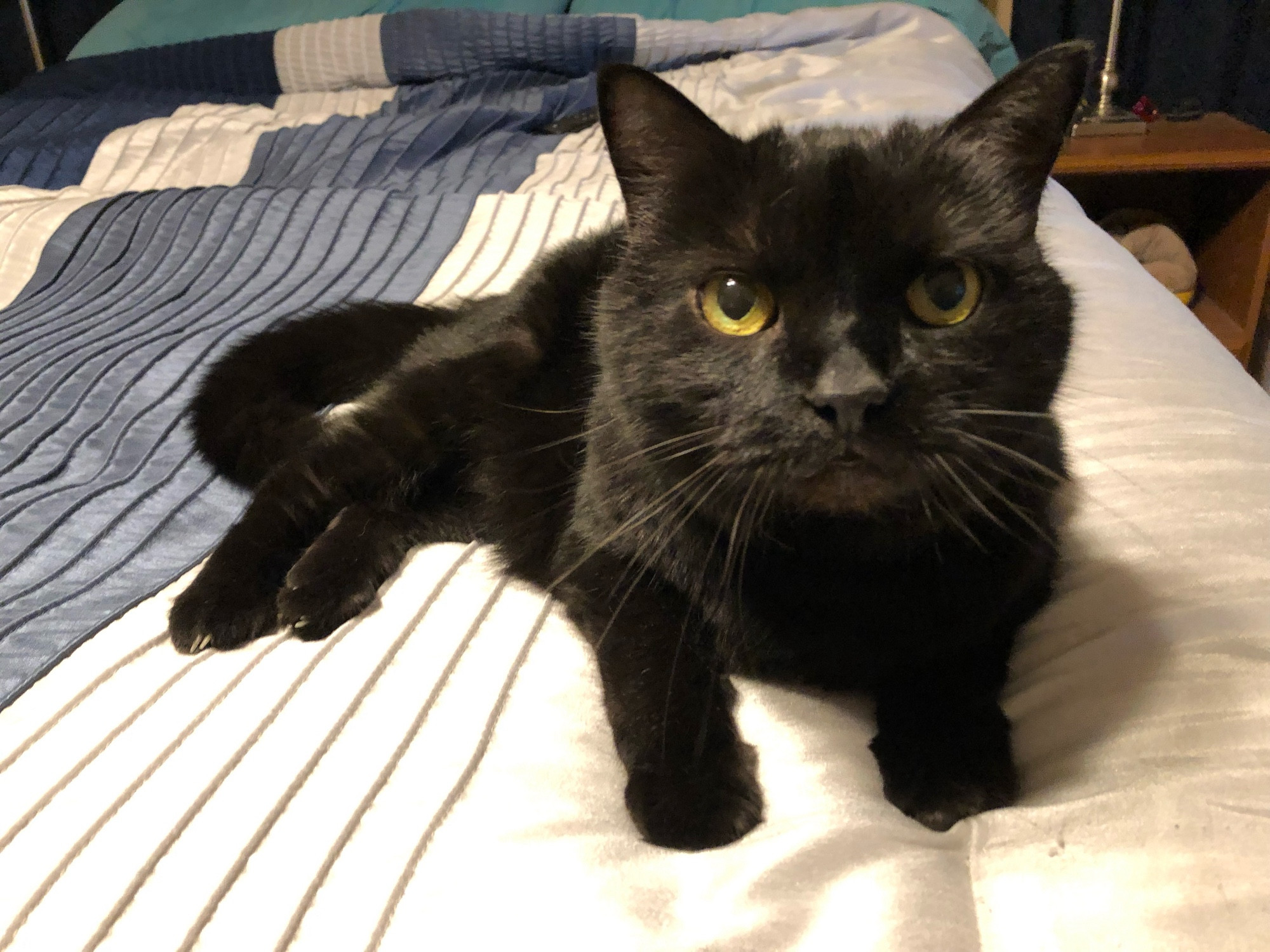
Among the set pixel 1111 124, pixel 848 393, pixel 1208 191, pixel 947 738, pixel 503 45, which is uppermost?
pixel 848 393

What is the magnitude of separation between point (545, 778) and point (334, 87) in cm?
250

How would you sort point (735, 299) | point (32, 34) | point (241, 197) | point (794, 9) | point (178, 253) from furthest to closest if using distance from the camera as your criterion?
1. point (32, 34)
2. point (794, 9)
3. point (241, 197)
4. point (178, 253)
5. point (735, 299)

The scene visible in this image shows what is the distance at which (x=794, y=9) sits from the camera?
110 inches

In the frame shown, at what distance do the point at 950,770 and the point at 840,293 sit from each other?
0.36 m

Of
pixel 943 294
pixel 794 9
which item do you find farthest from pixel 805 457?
pixel 794 9

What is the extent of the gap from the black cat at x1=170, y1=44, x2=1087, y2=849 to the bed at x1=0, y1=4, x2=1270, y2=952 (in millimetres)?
39

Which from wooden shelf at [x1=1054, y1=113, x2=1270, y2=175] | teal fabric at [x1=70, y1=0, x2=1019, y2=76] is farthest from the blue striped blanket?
wooden shelf at [x1=1054, y1=113, x2=1270, y2=175]

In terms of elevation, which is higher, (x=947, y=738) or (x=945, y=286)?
(x=945, y=286)

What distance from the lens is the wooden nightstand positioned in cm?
227

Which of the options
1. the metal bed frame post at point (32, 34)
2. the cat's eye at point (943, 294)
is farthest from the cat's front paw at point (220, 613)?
the metal bed frame post at point (32, 34)

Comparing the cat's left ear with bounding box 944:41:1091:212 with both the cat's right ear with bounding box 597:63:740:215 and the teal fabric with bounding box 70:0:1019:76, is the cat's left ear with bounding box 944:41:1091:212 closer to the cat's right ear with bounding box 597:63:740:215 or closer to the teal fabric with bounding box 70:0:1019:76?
the cat's right ear with bounding box 597:63:740:215

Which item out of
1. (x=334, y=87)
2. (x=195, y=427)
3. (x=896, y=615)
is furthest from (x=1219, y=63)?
(x=195, y=427)

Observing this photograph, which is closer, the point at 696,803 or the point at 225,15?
the point at 696,803

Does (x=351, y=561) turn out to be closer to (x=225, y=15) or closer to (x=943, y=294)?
(x=943, y=294)
